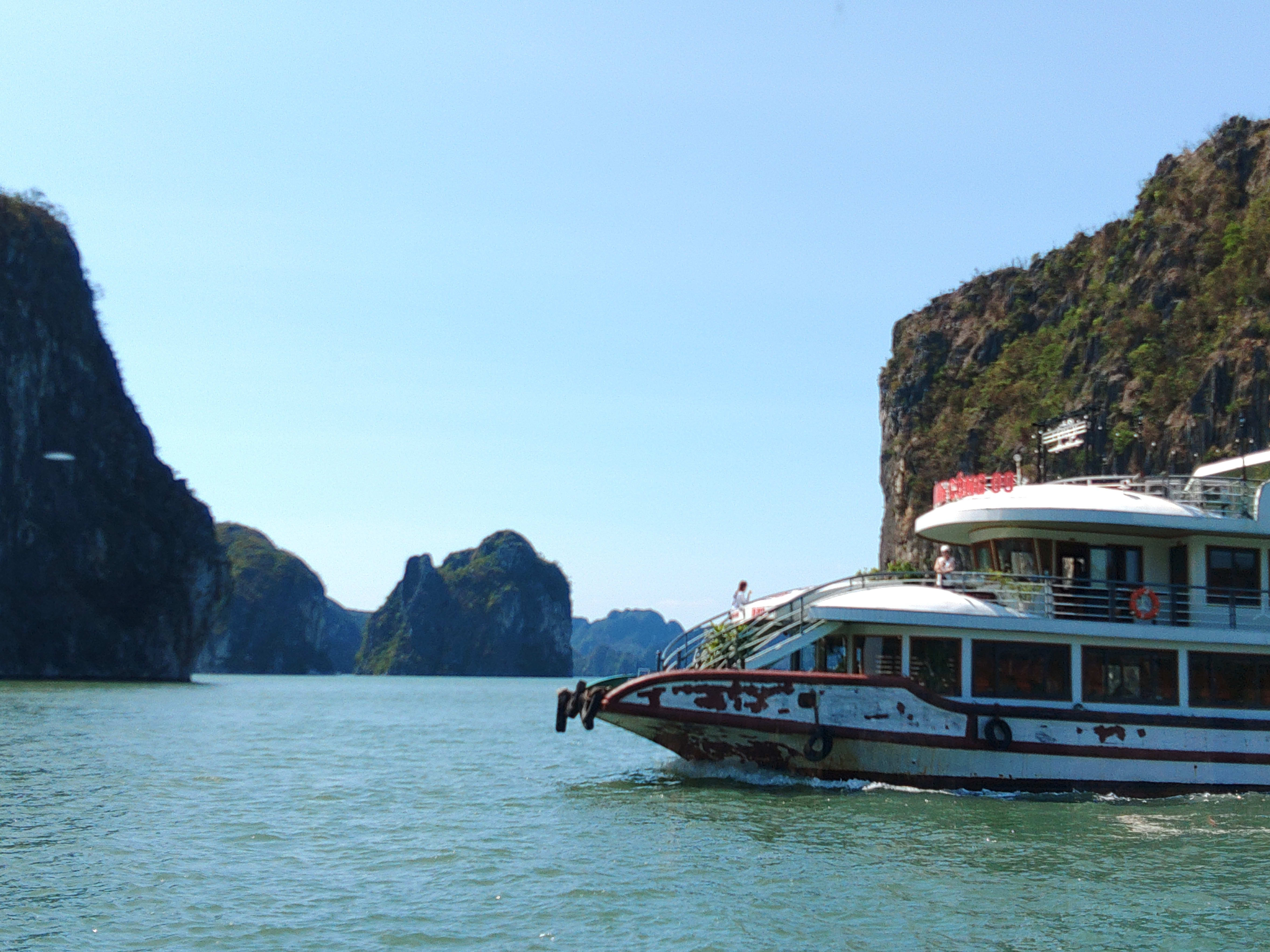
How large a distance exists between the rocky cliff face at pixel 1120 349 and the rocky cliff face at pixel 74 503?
61777 millimetres

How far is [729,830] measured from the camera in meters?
16.7

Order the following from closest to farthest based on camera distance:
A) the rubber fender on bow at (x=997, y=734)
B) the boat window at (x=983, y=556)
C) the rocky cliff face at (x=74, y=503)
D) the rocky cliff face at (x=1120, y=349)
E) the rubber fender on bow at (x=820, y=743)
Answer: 1. the rubber fender on bow at (x=820, y=743)
2. the rubber fender on bow at (x=997, y=734)
3. the boat window at (x=983, y=556)
4. the rocky cliff face at (x=1120, y=349)
5. the rocky cliff face at (x=74, y=503)

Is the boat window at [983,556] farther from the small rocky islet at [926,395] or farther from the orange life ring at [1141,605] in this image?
the small rocky islet at [926,395]

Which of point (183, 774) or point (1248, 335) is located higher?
point (1248, 335)

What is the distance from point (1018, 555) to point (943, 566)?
1.32 meters

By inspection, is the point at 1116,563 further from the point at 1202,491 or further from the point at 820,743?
the point at 820,743

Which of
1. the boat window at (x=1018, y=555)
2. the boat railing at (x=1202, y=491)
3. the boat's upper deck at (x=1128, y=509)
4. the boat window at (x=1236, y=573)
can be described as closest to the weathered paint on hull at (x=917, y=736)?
the boat window at (x=1236, y=573)

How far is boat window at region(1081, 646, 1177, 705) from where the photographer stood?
2039cm

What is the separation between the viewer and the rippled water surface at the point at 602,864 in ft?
39.5

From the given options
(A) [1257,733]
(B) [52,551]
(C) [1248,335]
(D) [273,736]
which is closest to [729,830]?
(A) [1257,733]

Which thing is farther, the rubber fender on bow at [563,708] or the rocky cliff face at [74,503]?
the rocky cliff face at [74,503]

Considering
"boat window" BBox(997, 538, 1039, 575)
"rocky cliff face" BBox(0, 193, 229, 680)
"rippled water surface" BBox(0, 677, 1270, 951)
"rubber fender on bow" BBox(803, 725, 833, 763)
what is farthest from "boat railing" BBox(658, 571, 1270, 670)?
"rocky cliff face" BBox(0, 193, 229, 680)

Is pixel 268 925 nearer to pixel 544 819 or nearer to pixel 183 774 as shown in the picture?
pixel 544 819

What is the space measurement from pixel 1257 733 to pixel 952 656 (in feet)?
18.0
